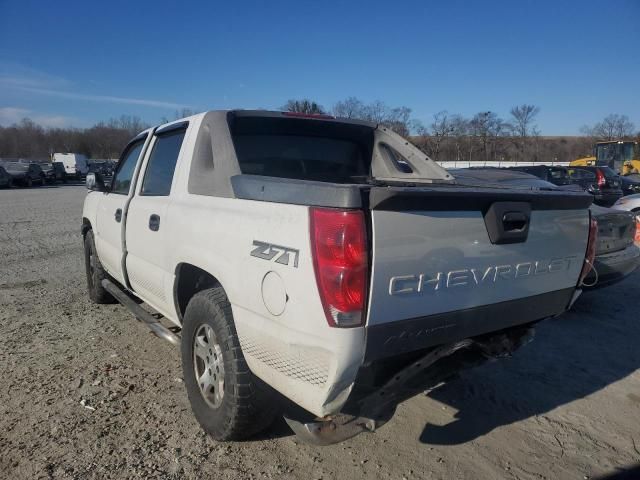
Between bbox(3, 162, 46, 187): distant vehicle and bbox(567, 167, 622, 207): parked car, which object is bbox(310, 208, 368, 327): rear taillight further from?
bbox(3, 162, 46, 187): distant vehicle

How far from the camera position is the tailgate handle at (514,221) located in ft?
7.84

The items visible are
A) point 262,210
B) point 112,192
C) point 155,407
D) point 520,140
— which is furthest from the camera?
point 520,140

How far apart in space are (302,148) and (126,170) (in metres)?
2.05

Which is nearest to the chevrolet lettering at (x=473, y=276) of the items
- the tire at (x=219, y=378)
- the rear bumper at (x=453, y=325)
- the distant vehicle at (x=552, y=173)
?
the rear bumper at (x=453, y=325)

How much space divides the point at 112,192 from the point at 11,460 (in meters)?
2.67

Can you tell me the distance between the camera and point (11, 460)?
8.91 ft

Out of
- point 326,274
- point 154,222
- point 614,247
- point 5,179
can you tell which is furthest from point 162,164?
point 5,179

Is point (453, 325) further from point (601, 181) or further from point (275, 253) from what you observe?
point (601, 181)

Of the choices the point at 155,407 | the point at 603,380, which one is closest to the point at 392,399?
the point at 155,407

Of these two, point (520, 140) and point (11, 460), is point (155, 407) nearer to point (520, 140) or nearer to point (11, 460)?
point (11, 460)

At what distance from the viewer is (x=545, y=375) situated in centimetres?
396

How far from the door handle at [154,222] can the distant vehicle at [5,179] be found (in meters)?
33.3

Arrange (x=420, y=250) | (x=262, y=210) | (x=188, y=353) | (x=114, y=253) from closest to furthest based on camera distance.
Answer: (x=420, y=250), (x=262, y=210), (x=188, y=353), (x=114, y=253)

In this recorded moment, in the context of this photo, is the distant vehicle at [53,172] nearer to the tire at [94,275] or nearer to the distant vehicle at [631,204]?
the tire at [94,275]
